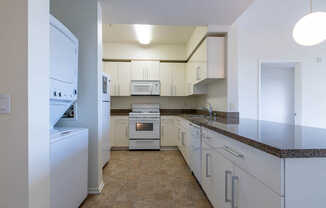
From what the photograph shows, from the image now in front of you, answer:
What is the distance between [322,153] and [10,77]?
5.50ft

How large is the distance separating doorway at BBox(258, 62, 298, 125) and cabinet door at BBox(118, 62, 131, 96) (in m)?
3.24

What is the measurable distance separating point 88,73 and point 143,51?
2609 mm

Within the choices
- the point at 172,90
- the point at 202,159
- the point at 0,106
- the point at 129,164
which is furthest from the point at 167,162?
the point at 0,106

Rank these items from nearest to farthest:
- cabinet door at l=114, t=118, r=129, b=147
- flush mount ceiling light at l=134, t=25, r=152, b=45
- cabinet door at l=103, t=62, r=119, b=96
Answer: flush mount ceiling light at l=134, t=25, r=152, b=45 < cabinet door at l=114, t=118, r=129, b=147 < cabinet door at l=103, t=62, r=119, b=96

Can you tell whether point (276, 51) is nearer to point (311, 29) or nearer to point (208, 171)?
point (311, 29)

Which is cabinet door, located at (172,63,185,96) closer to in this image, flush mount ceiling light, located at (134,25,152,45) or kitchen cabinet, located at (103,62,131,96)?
flush mount ceiling light, located at (134,25,152,45)

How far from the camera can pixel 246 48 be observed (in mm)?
3109

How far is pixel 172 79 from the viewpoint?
464cm

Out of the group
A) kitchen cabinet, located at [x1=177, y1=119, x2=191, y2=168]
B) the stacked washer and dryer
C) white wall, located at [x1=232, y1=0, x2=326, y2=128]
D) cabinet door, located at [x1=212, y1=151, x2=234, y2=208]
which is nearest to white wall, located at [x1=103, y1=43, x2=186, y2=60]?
white wall, located at [x1=232, y1=0, x2=326, y2=128]

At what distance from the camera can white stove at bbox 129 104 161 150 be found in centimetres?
425

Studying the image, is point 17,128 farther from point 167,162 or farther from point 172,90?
point 172,90

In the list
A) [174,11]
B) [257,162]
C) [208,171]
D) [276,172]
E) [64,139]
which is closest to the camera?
[276,172]

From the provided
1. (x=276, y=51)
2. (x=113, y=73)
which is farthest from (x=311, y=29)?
(x=113, y=73)

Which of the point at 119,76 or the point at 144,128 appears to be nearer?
the point at 144,128
